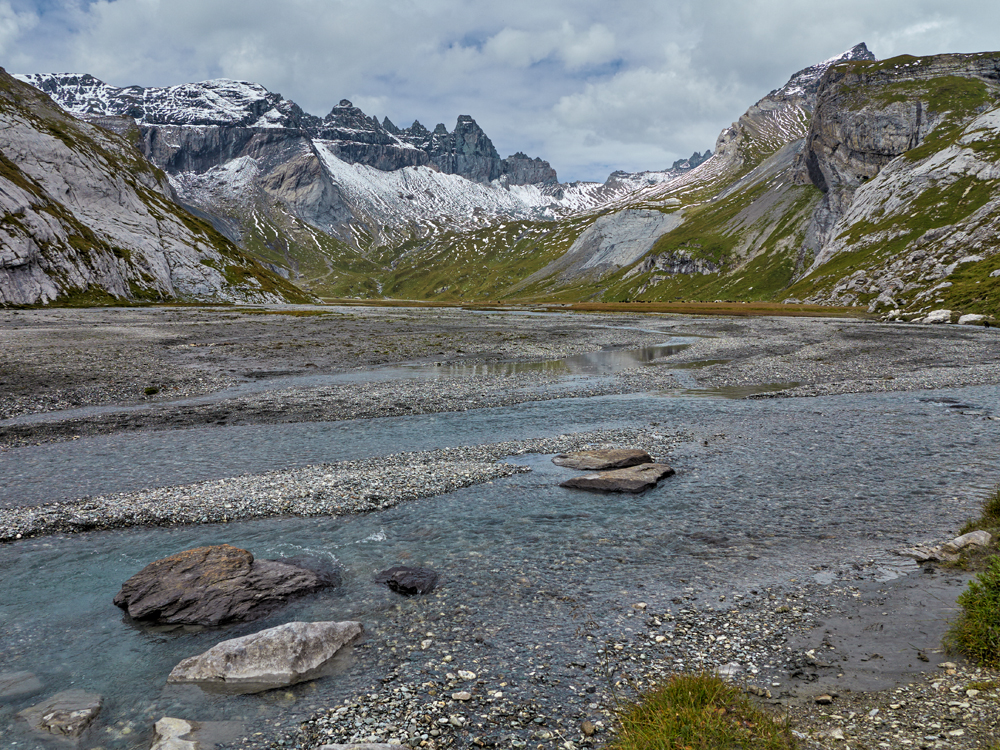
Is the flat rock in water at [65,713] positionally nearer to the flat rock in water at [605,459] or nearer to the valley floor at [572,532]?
the valley floor at [572,532]

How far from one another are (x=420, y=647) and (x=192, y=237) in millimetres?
203222

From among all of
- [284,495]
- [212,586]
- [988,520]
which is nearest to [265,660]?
[212,586]

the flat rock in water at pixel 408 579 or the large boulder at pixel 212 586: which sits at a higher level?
the large boulder at pixel 212 586

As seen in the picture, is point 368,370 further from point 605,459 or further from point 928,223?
point 928,223

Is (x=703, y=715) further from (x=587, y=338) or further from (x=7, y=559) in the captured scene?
(x=587, y=338)

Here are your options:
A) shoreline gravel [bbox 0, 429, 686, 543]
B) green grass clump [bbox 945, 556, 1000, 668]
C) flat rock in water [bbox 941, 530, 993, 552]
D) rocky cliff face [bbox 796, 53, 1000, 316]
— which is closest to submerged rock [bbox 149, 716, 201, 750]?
shoreline gravel [bbox 0, 429, 686, 543]

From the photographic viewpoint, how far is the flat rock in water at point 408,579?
581 inches

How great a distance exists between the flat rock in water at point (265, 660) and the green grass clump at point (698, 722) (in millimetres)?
6666

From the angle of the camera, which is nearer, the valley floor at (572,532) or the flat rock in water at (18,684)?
the valley floor at (572,532)

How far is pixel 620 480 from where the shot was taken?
22516 millimetres

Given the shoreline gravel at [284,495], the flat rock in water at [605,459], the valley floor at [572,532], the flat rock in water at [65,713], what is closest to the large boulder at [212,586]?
the valley floor at [572,532]

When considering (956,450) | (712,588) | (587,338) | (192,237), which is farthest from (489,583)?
(192,237)

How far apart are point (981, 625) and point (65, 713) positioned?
1772 centimetres

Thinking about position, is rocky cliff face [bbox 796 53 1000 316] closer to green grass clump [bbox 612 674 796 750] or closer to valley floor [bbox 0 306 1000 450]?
valley floor [bbox 0 306 1000 450]
